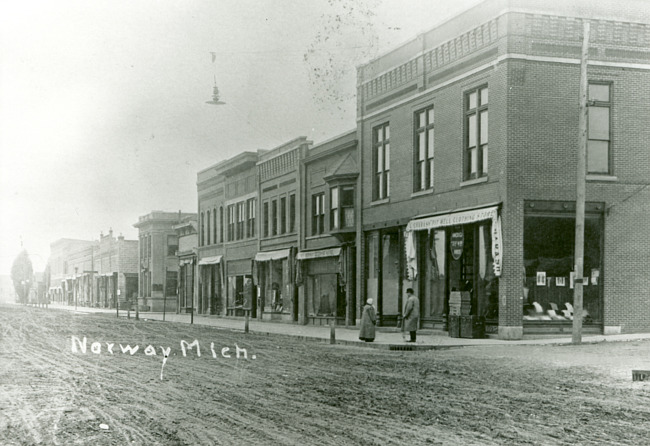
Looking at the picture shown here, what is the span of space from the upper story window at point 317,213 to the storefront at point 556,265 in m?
15.4

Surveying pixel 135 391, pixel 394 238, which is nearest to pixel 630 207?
pixel 394 238

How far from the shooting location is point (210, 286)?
57531mm

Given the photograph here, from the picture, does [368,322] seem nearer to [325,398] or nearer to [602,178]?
[602,178]

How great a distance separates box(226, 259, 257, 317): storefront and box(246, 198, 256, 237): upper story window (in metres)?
1.69

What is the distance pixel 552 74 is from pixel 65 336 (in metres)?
18.1

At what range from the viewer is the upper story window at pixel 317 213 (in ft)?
128

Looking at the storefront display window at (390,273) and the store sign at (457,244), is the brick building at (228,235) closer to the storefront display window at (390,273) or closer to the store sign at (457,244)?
the storefront display window at (390,273)

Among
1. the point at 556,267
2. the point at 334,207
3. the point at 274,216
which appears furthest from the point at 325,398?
the point at 274,216

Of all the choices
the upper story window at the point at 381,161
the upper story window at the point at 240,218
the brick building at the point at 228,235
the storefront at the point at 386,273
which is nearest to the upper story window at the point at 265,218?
the brick building at the point at 228,235

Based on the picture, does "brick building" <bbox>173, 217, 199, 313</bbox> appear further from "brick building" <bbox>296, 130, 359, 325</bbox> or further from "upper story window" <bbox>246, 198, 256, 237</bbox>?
"brick building" <bbox>296, 130, 359, 325</bbox>

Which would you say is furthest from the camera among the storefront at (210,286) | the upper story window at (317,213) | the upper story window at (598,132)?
the storefront at (210,286)

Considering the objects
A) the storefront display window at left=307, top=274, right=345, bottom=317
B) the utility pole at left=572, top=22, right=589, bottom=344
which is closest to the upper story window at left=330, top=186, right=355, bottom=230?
the storefront display window at left=307, top=274, right=345, bottom=317

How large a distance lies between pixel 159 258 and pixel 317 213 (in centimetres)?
3853

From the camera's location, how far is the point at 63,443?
8539 millimetres
